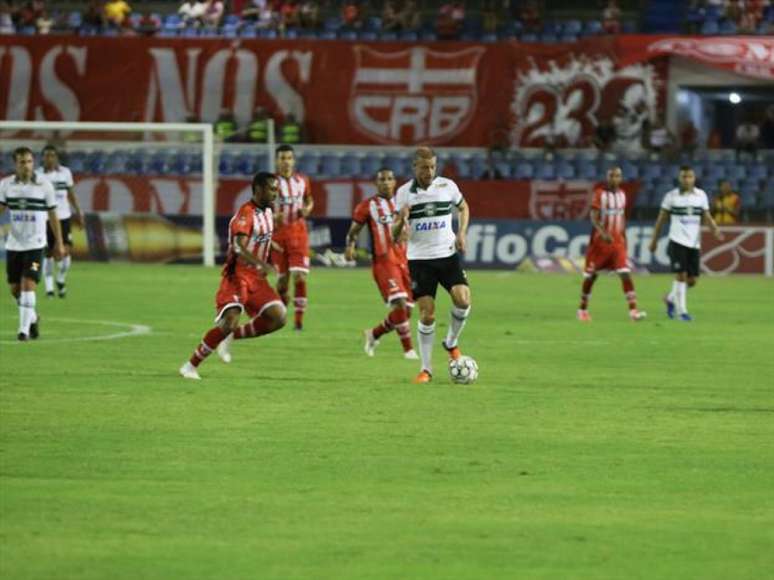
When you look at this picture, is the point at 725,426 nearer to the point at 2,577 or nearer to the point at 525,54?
the point at 2,577

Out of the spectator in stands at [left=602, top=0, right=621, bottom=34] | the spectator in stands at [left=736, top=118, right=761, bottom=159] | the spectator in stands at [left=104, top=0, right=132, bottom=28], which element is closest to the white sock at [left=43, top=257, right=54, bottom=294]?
the spectator in stands at [left=104, top=0, right=132, bottom=28]

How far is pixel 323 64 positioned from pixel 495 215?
Answer: 6.94 metres

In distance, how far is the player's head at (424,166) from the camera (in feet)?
52.8

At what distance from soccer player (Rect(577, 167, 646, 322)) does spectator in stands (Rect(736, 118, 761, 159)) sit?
1443 centimetres

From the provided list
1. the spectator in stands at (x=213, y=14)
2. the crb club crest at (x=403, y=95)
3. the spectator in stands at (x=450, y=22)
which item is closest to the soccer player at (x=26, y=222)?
the crb club crest at (x=403, y=95)

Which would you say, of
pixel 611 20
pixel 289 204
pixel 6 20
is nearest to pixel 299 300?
pixel 289 204

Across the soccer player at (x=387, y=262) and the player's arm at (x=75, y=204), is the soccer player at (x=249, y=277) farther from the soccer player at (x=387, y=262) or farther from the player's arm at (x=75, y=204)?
the player's arm at (x=75, y=204)

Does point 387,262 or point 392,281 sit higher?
point 387,262

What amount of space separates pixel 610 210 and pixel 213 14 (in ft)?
65.3

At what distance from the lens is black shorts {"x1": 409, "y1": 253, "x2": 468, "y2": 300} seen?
1647cm

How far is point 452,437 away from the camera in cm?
1279

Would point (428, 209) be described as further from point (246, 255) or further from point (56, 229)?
point (56, 229)

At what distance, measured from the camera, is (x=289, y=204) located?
2261 centimetres

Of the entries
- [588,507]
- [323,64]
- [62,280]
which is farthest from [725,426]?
[323,64]
